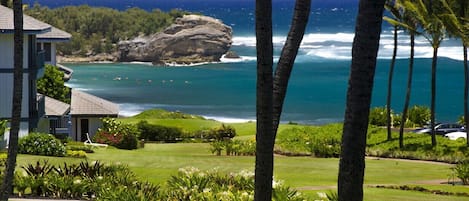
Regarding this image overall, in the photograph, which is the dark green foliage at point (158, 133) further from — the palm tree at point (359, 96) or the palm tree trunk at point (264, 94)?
the palm tree at point (359, 96)

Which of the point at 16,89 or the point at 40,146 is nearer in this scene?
the point at 16,89

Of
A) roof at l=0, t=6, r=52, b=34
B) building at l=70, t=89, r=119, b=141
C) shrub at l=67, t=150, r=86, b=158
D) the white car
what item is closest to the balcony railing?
roof at l=0, t=6, r=52, b=34

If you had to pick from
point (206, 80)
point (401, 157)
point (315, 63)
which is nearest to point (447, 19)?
point (401, 157)

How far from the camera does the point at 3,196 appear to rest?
45.2 feet

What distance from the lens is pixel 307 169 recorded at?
29.0 meters

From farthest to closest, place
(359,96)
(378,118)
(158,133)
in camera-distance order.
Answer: (158,133), (378,118), (359,96)

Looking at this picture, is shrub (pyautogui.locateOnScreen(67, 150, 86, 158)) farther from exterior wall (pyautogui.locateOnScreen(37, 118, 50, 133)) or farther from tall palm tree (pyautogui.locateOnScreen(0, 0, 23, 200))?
tall palm tree (pyautogui.locateOnScreen(0, 0, 23, 200))

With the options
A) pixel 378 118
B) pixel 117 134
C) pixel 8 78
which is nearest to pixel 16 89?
pixel 8 78

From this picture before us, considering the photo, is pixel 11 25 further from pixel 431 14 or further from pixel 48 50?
pixel 431 14

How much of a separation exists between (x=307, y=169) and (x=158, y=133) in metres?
19.6

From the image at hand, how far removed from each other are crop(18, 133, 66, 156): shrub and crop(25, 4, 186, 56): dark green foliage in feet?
325

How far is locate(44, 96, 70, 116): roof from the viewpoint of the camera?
40.0m

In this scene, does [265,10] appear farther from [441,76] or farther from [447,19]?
[441,76]

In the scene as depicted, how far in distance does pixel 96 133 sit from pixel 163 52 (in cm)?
8095
